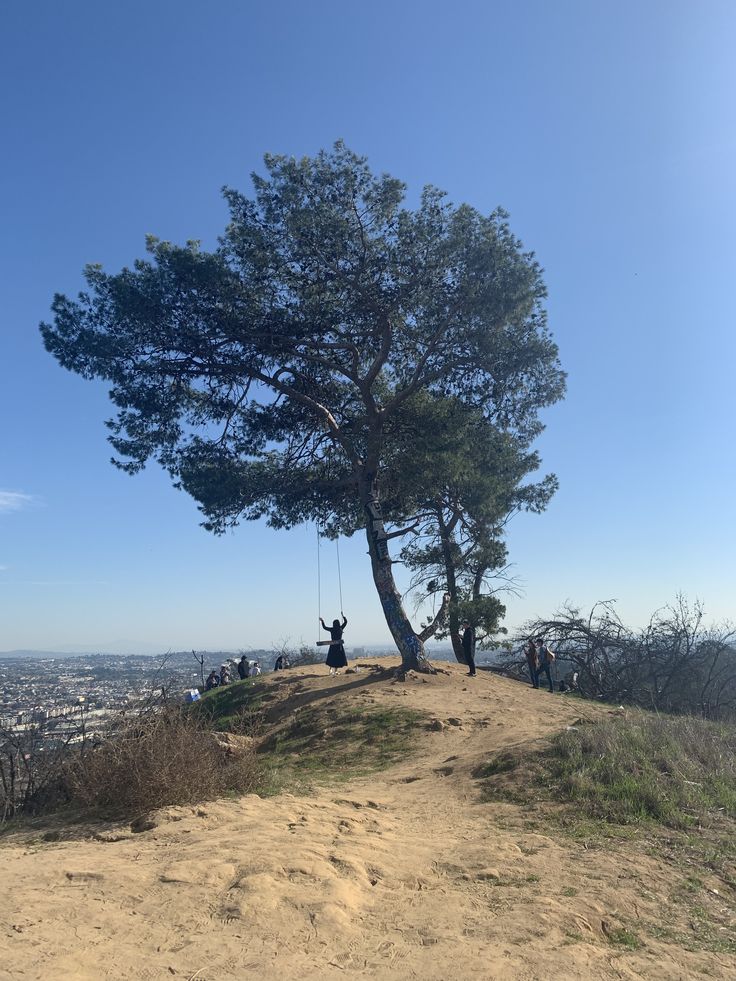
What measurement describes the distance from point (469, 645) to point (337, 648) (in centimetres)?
408

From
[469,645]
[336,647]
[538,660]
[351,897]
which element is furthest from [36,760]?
[538,660]

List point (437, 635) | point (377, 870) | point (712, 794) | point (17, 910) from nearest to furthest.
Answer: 1. point (17, 910)
2. point (377, 870)
3. point (712, 794)
4. point (437, 635)

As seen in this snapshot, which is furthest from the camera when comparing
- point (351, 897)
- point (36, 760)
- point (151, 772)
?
point (36, 760)

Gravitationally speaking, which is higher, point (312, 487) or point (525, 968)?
point (312, 487)

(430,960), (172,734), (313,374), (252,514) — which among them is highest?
(313,374)

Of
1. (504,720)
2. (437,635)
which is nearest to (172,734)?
(504,720)

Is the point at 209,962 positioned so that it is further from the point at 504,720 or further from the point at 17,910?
the point at 504,720

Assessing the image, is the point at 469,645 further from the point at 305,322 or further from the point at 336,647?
the point at 305,322

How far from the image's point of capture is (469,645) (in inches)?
728

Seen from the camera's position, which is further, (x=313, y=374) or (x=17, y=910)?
(x=313, y=374)

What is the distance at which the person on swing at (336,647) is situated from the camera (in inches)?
646

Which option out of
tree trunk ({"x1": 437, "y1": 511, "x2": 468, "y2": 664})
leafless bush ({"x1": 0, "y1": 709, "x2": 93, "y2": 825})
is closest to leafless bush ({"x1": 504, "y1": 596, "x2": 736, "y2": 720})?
tree trunk ({"x1": 437, "y1": 511, "x2": 468, "y2": 664})

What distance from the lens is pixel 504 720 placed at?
11.9 meters

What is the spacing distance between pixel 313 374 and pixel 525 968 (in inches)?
612
